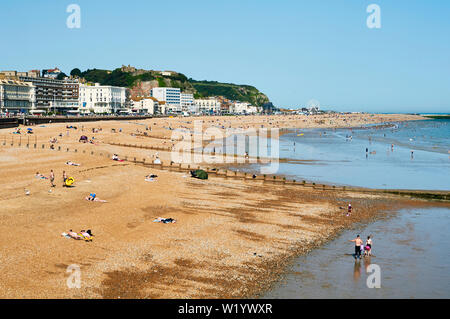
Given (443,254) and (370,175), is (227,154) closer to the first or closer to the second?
(370,175)

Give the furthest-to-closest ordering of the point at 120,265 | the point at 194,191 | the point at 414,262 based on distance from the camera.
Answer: the point at 194,191 → the point at 414,262 → the point at 120,265

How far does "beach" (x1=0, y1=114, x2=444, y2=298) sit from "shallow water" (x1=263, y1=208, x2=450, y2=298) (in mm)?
1016

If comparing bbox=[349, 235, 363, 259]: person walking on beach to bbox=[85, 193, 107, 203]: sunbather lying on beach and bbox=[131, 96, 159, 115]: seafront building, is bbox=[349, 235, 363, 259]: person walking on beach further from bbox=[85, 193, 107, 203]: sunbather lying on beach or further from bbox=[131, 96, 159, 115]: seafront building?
bbox=[131, 96, 159, 115]: seafront building

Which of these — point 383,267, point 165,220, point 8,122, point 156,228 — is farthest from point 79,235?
point 8,122

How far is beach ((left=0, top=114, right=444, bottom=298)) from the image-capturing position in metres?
16.9

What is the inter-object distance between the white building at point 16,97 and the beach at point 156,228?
71.0 meters

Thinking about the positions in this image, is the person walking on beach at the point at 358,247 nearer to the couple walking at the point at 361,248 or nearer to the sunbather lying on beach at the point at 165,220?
the couple walking at the point at 361,248

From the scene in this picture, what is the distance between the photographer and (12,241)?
779 inches

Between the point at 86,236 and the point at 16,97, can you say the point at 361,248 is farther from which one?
the point at 16,97

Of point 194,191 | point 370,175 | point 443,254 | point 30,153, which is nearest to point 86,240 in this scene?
point 194,191

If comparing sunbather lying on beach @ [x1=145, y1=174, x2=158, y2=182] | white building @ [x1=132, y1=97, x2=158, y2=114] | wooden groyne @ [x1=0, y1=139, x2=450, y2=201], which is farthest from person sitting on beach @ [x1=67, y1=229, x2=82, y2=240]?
white building @ [x1=132, y1=97, x2=158, y2=114]

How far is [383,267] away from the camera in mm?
20375

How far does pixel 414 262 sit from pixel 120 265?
1365 centimetres

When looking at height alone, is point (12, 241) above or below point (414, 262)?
above
